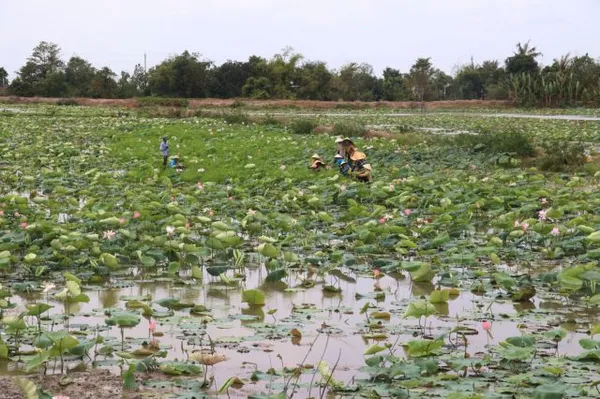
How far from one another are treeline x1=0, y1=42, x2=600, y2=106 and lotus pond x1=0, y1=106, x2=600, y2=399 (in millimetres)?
37588

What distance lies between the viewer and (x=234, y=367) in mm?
3873

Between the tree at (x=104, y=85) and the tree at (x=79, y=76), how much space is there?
569 millimetres

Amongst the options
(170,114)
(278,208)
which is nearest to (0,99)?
(170,114)

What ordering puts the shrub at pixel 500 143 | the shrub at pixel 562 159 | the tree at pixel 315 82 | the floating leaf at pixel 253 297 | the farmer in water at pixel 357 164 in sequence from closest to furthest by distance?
the floating leaf at pixel 253 297
the farmer in water at pixel 357 164
the shrub at pixel 562 159
the shrub at pixel 500 143
the tree at pixel 315 82

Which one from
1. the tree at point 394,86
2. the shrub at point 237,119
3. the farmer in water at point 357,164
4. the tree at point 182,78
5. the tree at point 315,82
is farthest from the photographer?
the tree at point 394,86

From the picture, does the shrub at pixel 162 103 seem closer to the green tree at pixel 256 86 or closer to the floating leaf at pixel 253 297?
the green tree at pixel 256 86

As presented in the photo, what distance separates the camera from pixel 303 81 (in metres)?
55.8

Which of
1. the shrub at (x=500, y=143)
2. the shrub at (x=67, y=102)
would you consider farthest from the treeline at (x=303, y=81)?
the shrub at (x=500, y=143)

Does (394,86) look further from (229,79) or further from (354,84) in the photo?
(229,79)

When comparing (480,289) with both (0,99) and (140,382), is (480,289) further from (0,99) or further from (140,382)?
(0,99)

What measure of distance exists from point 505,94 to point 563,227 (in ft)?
155

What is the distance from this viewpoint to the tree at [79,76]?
5691cm

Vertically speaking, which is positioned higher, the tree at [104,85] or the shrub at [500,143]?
the tree at [104,85]

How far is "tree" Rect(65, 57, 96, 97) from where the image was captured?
56906 millimetres
